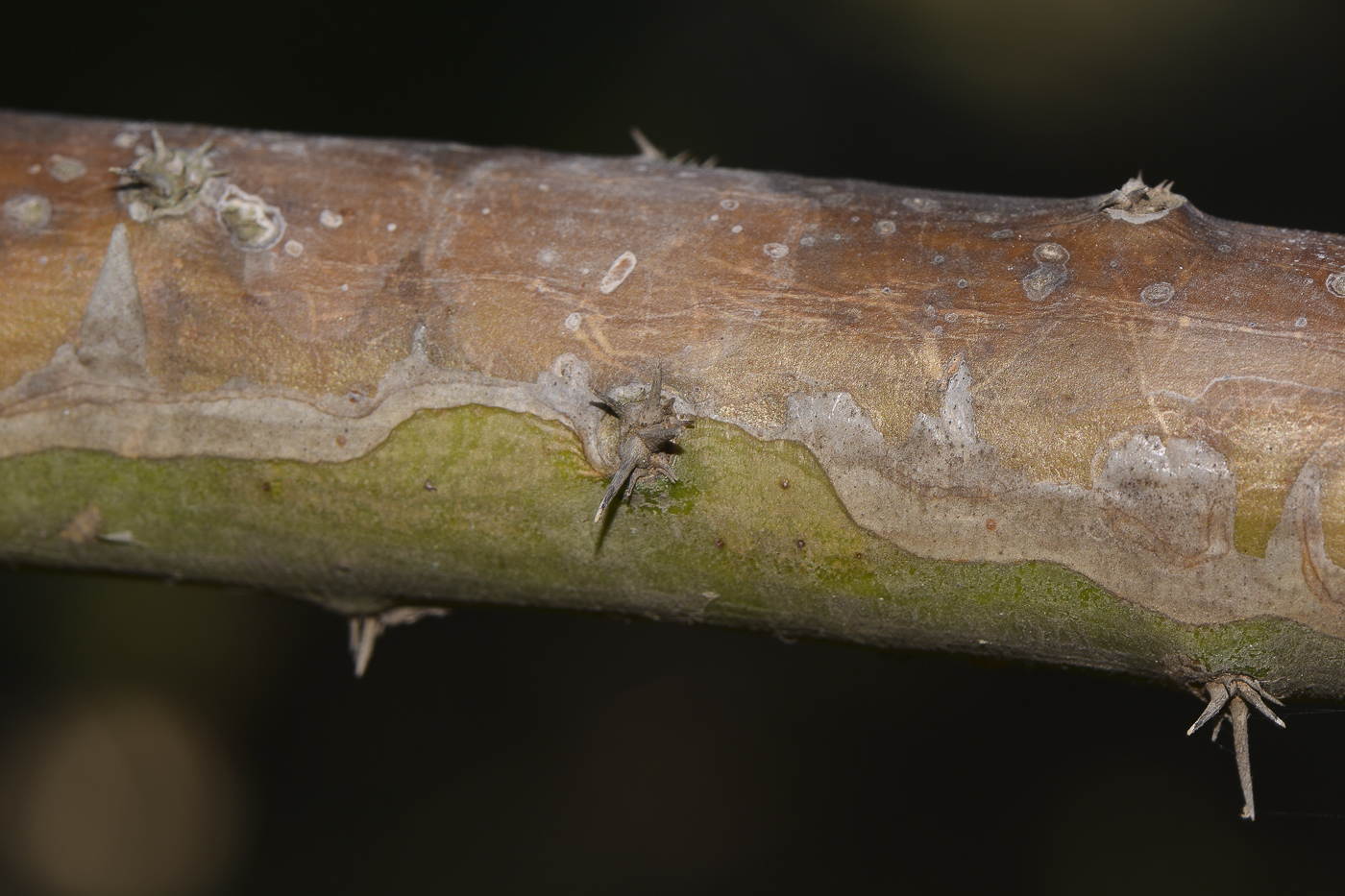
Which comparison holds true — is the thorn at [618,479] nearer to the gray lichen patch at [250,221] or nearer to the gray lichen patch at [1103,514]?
the gray lichen patch at [1103,514]

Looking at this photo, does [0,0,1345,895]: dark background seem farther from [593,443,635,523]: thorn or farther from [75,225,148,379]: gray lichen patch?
[593,443,635,523]: thorn

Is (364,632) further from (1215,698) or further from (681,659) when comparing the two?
(681,659)

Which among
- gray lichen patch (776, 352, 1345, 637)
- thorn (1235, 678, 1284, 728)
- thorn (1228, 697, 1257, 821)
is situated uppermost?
gray lichen patch (776, 352, 1345, 637)

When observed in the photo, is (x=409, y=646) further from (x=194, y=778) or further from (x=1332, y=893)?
(x=1332, y=893)

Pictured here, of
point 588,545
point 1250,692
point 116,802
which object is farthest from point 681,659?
point 1250,692

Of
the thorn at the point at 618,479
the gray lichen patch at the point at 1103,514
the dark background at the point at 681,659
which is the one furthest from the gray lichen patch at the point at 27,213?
the dark background at the point at 681,659

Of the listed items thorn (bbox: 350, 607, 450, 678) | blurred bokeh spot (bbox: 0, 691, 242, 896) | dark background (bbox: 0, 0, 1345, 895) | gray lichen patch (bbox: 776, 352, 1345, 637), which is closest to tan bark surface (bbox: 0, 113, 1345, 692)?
gray lichen patch (bbox: 776, 352, 1345, 637)

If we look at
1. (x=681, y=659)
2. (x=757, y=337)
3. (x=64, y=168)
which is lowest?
(x=757, y=337)
